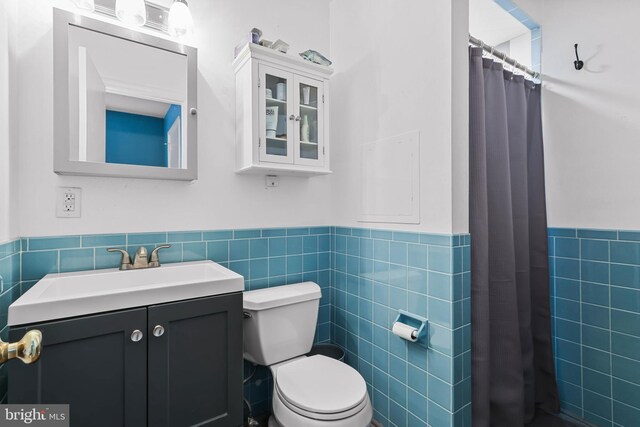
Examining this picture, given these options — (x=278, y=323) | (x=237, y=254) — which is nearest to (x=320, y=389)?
(x=278, y=323)

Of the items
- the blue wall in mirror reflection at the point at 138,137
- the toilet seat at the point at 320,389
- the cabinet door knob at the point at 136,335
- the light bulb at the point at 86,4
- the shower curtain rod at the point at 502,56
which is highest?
the light bulb at the point at 86,4

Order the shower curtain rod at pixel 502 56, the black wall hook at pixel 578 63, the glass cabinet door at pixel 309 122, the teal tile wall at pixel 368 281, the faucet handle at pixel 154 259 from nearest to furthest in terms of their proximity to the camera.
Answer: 1. the teal tile wall at pixel 368 281
2. the faucet handle at pixel 154 259
3. the shower curtain rod at pixel 502 56
4. the glass cabinet door at pixel 309 122
5. the black wall hook at pixel 578 63

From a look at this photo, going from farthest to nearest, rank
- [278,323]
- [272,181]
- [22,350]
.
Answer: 1. [272,181]
2. [278,323]
3. [22,350]

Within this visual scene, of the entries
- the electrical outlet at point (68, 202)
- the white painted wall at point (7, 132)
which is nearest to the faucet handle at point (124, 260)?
the electrical outlet at point (68, 202)

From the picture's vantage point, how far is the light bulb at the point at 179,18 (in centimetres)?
139

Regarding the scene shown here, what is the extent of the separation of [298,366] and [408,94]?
4.61ft

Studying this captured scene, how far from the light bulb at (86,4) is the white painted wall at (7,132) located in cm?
21

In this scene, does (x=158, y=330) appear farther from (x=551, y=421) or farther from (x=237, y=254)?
(x=551, y=421)

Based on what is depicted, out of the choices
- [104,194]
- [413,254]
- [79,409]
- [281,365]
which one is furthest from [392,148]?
[79,409]

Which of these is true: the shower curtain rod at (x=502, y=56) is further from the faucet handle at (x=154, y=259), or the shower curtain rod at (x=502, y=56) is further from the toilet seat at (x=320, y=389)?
the faucet handle at (x=154, y=259)

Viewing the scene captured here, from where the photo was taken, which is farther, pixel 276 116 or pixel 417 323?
pixel 276 116

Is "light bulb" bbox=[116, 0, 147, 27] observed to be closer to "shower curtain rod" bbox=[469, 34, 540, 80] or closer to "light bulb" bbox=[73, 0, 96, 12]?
"light bulb" bbox=[73, 0, 96, 12]

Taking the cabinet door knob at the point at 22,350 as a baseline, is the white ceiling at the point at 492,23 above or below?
above

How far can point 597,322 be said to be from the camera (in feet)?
5.35
